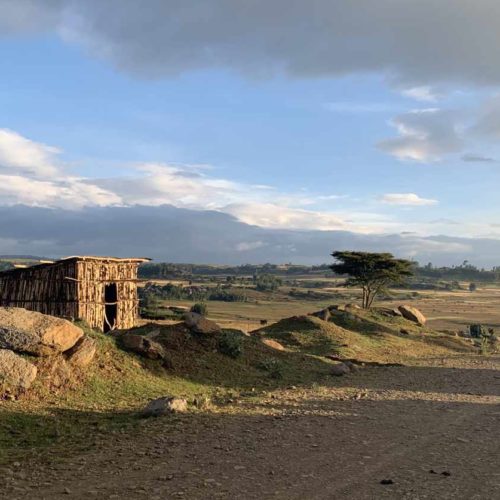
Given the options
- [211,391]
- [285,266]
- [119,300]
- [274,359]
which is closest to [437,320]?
[119,300]

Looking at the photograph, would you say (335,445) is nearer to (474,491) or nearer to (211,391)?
(474,491)

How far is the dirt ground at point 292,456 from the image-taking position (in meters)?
6.04

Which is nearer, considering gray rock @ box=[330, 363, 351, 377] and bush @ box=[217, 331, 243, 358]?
gray rock @ box=[330, 363, 351, 377]

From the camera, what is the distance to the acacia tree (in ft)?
127

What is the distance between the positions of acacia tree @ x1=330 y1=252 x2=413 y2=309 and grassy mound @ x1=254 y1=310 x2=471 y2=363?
23.2 ft

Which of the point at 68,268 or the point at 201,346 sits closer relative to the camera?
the point at 201,346

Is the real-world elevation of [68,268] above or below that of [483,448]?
above

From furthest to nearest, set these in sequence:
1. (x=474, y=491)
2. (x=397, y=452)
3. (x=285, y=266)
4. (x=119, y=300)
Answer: (x=285, y=266)
(x=119, y=300)
(x=397, y=452)
(x=474, y=491)

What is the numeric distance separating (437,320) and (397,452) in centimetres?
5147

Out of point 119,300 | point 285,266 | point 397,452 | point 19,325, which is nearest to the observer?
point 397,452

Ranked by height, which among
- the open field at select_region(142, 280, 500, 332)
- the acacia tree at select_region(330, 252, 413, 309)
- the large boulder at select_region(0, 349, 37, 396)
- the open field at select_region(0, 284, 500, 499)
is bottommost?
the open field at select_region(142, 280, 500, 332)

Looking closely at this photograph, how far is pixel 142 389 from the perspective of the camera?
1200cm

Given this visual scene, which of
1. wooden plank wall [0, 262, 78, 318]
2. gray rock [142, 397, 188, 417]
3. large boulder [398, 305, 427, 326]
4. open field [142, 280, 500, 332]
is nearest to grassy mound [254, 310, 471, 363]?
large boulder [398, 305, 427, 326]

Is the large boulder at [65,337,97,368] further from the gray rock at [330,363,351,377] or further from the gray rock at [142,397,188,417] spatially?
the gray rock at [330,363,351,377]
